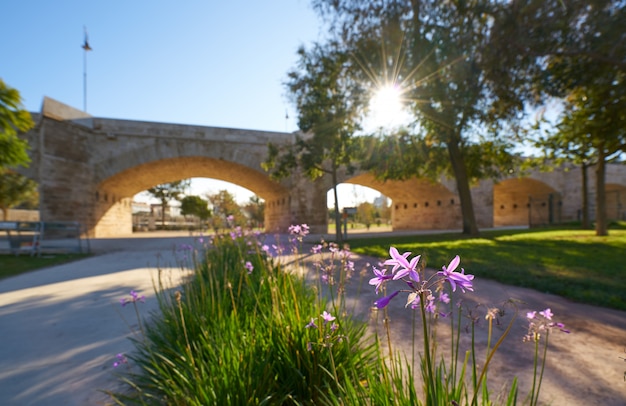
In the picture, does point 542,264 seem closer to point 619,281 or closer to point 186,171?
point 619,281

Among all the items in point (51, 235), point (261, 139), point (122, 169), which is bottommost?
point (51, 235)

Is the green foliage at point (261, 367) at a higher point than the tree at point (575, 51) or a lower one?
lower

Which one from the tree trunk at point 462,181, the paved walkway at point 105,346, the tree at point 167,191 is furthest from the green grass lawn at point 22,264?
the tree at point 167,191

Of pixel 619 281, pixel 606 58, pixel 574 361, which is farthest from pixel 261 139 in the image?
pixel 574 361

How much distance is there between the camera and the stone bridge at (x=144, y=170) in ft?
52.7

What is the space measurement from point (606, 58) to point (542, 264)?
164 inches

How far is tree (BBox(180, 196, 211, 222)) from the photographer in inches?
1483

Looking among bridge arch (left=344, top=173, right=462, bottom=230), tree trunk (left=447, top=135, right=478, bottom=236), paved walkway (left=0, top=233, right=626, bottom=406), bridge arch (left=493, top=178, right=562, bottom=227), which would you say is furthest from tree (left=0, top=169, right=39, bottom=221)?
bridge arch (left=493, top=178, right=562, bottom=227)

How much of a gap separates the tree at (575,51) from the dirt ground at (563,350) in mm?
5748

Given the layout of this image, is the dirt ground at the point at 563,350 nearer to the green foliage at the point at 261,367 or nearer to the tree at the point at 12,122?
the green foliage at the point at 261,367

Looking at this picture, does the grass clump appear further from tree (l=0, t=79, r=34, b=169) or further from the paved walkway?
tree (l=0, t=79, r=34, b=169)

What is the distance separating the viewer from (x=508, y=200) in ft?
120

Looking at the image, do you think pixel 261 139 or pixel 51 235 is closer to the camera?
pixel 51 235

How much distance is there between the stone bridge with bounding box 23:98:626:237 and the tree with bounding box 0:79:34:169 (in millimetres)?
8585
